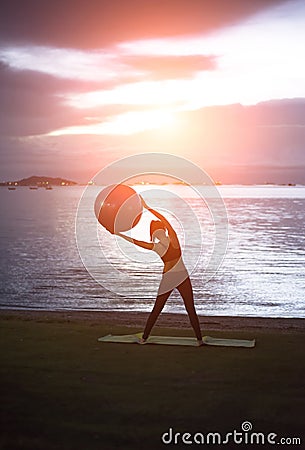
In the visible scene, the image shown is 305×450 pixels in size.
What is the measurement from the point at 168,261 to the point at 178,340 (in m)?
1.26

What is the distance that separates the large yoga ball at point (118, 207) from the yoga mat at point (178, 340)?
72.7 inches

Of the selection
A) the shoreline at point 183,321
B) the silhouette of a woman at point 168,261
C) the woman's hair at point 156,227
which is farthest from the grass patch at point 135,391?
the shoreline at point 183,321

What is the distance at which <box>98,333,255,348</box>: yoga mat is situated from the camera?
448 inches

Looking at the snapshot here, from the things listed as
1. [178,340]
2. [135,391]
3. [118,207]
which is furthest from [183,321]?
[135,391]

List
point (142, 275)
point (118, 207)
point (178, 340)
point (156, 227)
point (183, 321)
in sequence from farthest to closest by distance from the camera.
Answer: point (142, 275), point (183, 321), point (178, 340), point (156, 227), point (118, 207)

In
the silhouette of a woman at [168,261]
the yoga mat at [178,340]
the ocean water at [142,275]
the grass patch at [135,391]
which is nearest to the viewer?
the grass patch at [135,391]

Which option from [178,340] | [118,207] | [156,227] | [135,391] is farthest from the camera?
[178,340]

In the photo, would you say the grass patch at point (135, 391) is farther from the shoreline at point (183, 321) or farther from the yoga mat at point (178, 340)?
the shoreline at point (183, 321)

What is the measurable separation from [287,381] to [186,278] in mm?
2848

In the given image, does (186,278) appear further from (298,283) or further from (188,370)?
(298,283)

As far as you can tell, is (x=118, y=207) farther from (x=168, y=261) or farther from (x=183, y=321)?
(x=183, y=321)

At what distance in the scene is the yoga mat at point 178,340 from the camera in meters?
11.4

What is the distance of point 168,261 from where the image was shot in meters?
11.3

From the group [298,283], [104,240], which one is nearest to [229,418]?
[298,283]
